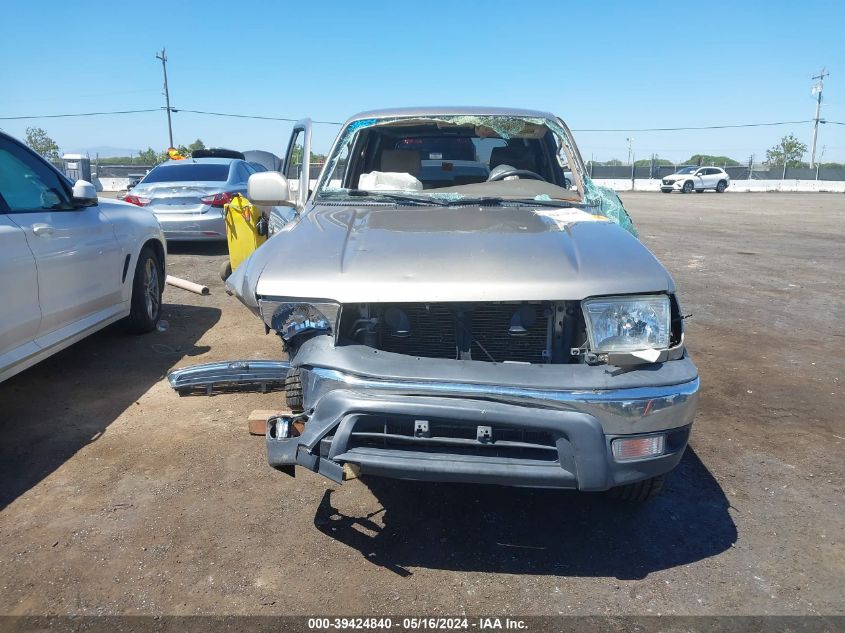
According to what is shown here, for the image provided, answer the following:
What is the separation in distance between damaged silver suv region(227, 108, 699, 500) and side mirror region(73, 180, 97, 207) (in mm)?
2219

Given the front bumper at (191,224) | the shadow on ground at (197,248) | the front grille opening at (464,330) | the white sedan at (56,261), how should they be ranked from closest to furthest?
the front grille opening at (464,330) < the white sedan at (56,261) < the front bumper at (191,224) < the shadow on ground at (197,248)

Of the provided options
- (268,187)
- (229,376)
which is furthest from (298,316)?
(229,376)

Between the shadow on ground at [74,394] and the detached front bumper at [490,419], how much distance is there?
1.89 metres

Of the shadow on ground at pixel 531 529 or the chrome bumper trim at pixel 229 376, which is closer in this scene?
the shadow on ground at pixel 531 529

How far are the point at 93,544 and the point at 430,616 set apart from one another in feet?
4.95

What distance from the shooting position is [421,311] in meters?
2.84

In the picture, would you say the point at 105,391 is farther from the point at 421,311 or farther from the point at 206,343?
the point at 421,311

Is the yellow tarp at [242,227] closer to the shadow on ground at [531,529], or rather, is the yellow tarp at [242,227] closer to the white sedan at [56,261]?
the white sedan at [56,261]

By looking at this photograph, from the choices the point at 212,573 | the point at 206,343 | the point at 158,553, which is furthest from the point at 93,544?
the point at 206,343

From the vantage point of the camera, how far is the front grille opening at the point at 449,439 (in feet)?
8.13

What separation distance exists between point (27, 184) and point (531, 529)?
377cm

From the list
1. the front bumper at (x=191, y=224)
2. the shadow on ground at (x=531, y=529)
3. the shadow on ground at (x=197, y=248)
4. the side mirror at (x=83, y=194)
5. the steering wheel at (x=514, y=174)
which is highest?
the steering wheel at (x=514, y=174)

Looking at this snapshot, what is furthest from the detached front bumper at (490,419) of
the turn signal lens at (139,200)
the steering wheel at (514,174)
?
the turn signal lens at (139,200)

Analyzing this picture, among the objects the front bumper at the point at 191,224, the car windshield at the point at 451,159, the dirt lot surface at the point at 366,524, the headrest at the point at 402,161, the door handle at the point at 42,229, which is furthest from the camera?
the front bumper at the point at 191,224
